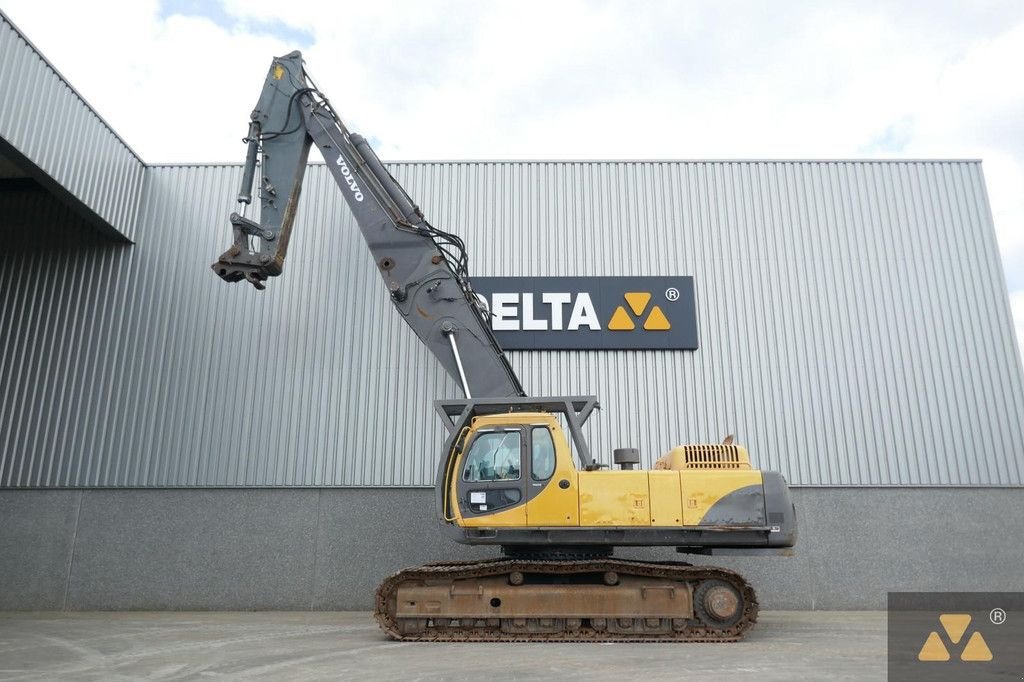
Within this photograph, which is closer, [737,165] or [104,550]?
[104,550]

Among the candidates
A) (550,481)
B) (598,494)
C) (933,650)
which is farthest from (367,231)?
(933,650)

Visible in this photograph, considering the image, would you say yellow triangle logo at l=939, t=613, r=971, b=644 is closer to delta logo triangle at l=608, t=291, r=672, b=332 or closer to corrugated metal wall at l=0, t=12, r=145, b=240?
delta logo triangle at l=608, t=291, r=672, b=332

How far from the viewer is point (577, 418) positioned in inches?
389

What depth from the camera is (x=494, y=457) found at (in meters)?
9.67

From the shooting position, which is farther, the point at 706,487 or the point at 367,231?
the point at 367,231

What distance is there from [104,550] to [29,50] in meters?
8.73

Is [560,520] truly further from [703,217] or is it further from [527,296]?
[703,217]

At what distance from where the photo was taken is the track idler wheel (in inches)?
363

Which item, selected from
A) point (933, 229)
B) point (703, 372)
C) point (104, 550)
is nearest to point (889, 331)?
point (933, 229)

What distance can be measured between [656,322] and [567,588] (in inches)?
243

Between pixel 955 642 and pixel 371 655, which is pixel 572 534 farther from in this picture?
pixel 955 642

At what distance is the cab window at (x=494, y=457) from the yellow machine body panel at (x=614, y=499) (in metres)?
0.94

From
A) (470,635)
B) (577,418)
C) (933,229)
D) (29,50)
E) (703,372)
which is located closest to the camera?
(470,635)

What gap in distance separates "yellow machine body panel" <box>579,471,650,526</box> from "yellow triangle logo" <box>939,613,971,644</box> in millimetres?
4715
